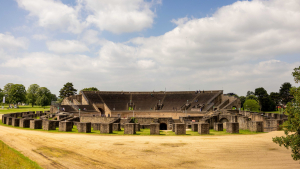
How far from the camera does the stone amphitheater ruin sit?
27719mm

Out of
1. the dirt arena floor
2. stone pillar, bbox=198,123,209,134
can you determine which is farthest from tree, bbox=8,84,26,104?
stone pillar, bbox=198,123,209,134

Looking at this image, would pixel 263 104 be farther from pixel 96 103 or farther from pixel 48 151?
pixel 48 151

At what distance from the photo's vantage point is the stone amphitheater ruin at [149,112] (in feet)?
90.9

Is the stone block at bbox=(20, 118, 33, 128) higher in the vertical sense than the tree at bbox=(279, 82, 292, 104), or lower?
lower

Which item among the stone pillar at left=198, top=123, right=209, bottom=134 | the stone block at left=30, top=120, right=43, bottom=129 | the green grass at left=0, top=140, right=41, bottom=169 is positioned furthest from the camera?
the stone block at left=30, top=120, right=43, bottom=129

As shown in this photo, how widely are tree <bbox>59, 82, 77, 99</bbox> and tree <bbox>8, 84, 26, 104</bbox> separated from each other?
15.6 meters

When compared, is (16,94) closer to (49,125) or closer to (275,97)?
(49,125)

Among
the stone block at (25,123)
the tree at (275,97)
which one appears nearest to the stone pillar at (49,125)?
the stone block at (25,123)

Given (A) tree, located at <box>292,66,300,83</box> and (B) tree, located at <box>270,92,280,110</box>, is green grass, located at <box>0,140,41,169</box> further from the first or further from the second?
(B) tree, located at <box>270,92,280,110</box>

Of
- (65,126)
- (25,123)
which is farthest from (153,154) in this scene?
(25,123)

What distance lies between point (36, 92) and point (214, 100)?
8996 centimetres

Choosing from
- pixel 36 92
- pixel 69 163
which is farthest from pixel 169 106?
pixel 36 92

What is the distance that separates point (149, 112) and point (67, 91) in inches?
1976

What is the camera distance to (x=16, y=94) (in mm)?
80250
